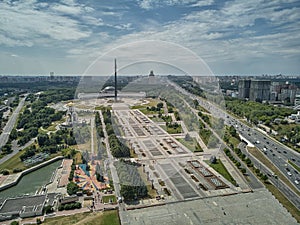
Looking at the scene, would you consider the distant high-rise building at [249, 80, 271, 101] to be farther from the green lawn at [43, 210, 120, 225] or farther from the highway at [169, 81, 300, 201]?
the green lawn at [43, 210, 120, 225]

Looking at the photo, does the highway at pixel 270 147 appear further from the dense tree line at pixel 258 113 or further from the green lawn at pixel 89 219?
the green lawn at pixel 89 219

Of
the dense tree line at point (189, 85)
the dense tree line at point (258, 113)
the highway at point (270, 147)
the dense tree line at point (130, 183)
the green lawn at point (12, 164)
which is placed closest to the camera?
the dense tree line at point (189, 85)

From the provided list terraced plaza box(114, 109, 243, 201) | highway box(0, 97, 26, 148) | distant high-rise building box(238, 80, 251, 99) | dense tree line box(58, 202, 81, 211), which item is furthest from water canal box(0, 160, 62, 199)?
distant high-rise building box(238, 80, 251, 99)

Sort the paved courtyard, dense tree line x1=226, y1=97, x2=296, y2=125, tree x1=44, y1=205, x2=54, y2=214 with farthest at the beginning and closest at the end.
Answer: dense tree line x1=226, y1=97, x2=296, y2=125 < tree x1=44, y1=205, x2=54, y2=214 < the paved courtyard

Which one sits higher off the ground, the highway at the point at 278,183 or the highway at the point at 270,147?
the highway at the point at 270,147

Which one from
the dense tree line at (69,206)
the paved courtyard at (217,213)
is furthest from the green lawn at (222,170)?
the dense tree line at (69,206)

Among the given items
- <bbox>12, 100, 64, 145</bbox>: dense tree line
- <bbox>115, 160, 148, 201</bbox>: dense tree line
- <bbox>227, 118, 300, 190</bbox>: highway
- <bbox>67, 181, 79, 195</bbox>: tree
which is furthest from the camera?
<bbox>12, 100, 64, 145</bbox>: dense tree line
